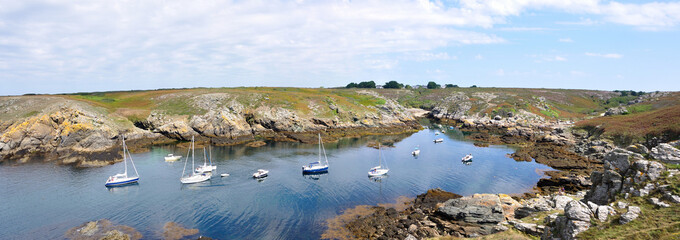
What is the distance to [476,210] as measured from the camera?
3647 centimetres

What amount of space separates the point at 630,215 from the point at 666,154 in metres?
9.90

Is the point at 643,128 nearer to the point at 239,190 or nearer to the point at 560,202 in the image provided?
the point at 560,202

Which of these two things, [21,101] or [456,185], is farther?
[21,101]

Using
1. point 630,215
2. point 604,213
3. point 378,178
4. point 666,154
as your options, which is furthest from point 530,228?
point 378,178

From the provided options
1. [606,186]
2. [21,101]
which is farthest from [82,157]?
[606,186]

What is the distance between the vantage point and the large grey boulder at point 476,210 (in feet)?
116

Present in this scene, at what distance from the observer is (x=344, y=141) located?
101 m

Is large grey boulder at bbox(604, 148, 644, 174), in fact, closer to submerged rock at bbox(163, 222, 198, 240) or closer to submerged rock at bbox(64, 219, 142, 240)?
submerged rock at bbox(163, 222, 198, 240)

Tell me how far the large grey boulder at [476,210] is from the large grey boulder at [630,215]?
13.2 metres

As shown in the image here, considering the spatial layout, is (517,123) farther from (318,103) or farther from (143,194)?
(143,194)

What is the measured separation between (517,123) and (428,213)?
11156 cm

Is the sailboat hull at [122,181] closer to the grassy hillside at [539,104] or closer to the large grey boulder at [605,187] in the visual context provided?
the large grey boulder at [605,187]

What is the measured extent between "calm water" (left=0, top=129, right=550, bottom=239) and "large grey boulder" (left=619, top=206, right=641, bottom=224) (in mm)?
27319

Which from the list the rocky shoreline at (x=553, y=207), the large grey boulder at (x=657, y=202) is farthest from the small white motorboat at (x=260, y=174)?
the large grey boulder at (x=657, y=202)
